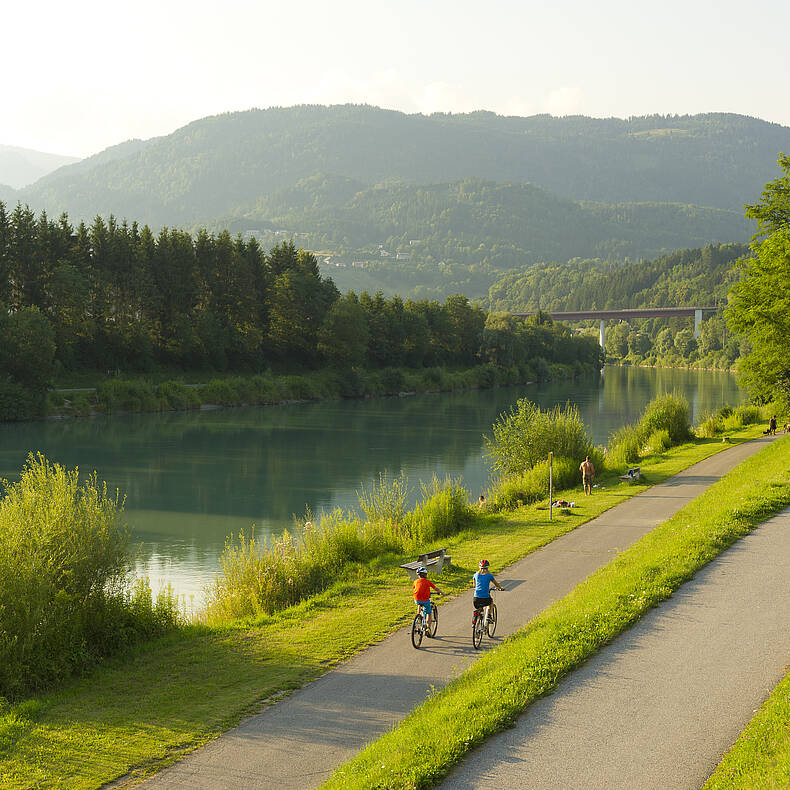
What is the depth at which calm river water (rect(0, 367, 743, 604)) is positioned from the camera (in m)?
31.2

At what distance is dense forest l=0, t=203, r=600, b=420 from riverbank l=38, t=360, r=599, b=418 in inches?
111

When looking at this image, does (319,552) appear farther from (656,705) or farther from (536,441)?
(536,441)

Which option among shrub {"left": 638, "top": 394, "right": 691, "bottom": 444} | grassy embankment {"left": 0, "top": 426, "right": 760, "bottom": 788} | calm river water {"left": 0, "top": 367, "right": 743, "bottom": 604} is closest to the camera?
grassy embankment {"left": 0, "top": 426, "right": 760, "bottom": 788}

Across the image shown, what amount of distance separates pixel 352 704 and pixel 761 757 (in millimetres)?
4663

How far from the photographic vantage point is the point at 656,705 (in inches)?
364

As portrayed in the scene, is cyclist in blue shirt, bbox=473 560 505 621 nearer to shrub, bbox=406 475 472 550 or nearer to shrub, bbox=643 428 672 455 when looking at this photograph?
shrub, bbox=406 475 472 550

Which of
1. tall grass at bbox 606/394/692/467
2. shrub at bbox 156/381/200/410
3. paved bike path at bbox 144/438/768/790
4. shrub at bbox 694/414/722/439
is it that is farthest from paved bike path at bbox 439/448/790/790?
shrub at bbox 156/381/200/410

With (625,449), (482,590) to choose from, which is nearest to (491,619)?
(482,590)

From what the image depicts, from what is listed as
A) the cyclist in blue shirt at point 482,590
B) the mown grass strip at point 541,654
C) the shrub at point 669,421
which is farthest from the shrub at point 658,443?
the cyclist in blue shirt at point 482,590

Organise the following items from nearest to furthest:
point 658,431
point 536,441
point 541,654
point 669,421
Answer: point 541,654
point 536,441
point 658,431
point 669,421

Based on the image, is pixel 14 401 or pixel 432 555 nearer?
pixel 432 555

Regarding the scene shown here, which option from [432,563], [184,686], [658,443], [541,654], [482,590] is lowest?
[658,443]

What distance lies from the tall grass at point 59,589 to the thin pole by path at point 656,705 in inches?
263

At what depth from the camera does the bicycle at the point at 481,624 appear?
41.0ft
